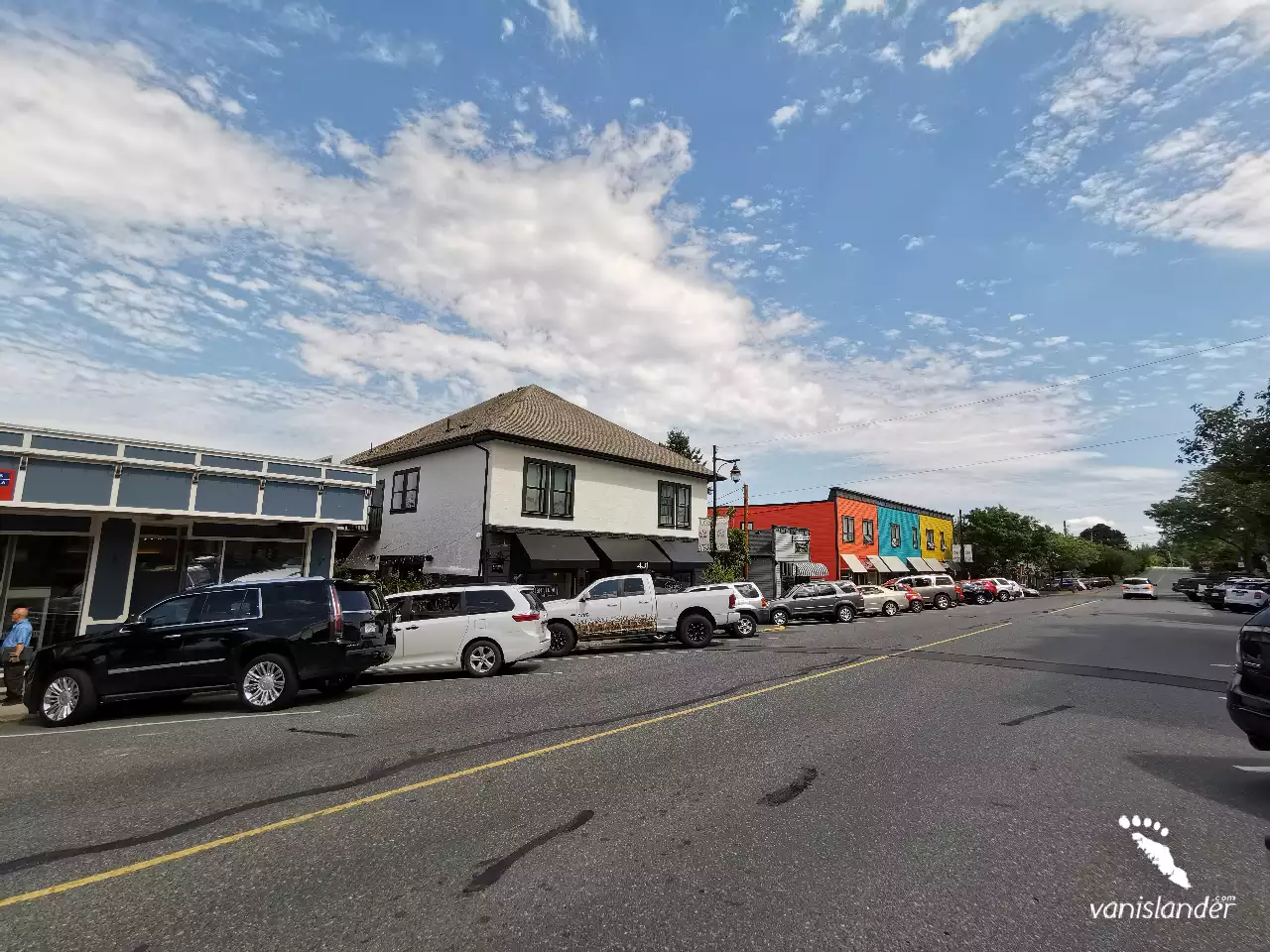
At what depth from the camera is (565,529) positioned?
25.0 meters

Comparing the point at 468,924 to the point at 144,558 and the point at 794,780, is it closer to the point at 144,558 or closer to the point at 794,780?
the point at 794,780

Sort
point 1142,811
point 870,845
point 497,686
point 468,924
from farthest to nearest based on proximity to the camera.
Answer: point 497,686 → point 1142,811 → point 870,845 → point 468,924

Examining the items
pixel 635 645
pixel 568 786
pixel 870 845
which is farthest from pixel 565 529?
pixel 870 845

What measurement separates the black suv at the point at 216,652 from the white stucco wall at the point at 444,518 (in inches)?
474

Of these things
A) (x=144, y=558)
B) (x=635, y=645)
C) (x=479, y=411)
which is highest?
(x=479, y=411)

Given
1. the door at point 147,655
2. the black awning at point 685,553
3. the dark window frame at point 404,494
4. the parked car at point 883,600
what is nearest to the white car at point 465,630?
the door at point 147,655

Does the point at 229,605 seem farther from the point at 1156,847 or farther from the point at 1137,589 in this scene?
the point at 1137,589

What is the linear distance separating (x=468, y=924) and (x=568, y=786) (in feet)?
→ 7.44

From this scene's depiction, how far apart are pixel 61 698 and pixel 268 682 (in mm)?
2629

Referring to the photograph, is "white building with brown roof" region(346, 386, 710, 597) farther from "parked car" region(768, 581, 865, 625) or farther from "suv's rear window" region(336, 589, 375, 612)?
"suv's rear window" region(336, 589, 375, 612)

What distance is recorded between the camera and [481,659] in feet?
42.4

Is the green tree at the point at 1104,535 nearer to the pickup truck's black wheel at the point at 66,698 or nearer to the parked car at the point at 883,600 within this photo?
the parked car at the point at 883,600

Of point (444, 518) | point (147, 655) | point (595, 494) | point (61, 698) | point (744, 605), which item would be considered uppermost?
point (595, 494)

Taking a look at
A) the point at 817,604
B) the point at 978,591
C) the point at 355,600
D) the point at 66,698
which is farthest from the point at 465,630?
the point at 978,591
